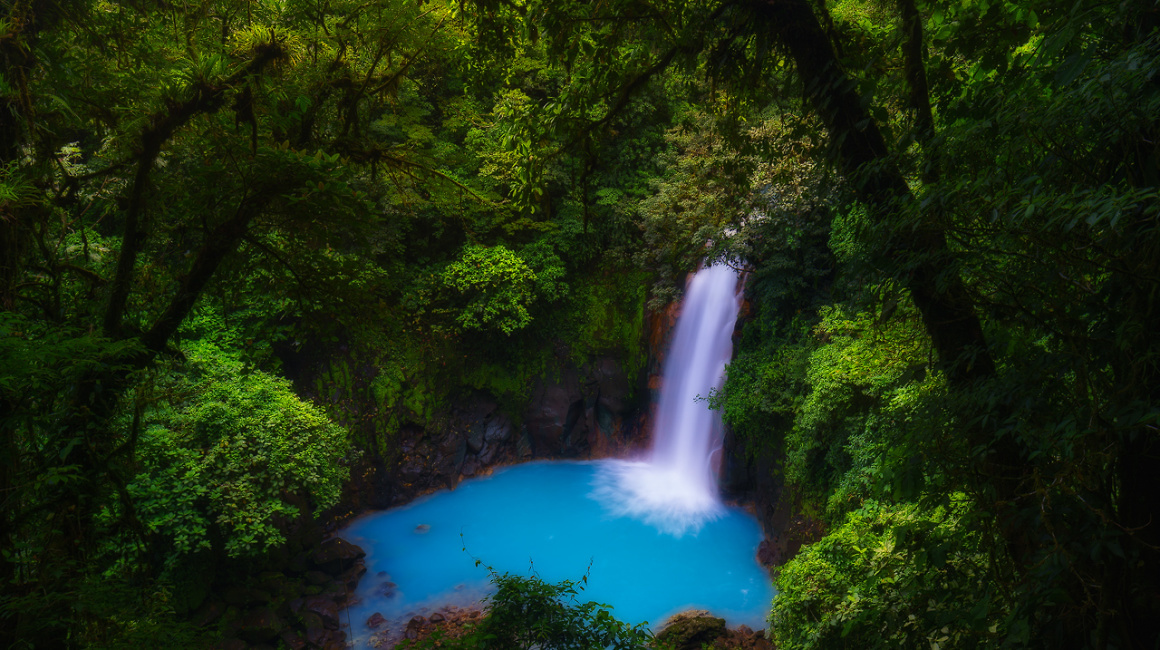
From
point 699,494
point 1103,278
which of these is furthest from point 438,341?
point 1103,278

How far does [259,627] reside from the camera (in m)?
7.32

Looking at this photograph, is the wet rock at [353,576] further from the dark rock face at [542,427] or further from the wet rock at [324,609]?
the dark rock face at [542,427]

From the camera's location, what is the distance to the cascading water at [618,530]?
877cm

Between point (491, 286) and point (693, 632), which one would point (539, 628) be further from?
point (491, 286)

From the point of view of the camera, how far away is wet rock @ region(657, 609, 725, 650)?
23.9ft

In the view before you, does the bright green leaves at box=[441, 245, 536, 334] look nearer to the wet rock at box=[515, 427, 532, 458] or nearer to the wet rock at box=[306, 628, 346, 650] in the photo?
the wet rock at box=[515, 427, 532, 458]

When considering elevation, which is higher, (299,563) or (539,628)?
(299,563)

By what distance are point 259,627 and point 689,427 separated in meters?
7.93

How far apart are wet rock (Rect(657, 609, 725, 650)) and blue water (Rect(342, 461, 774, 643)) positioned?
58 centimetres

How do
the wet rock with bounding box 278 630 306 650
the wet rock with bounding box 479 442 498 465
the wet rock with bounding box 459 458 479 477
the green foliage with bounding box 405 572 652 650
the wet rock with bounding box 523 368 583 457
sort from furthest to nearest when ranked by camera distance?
the wet rock with bounding box 523 368 583 457
the wet rock with bounding box 479 442 498 465
the wet rock with bounding box 459 458 479 477
the wet rock with bounding box 278 630 306 650
the green foliage with bounding box 405 572 652 650

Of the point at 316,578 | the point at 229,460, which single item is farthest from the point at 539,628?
the point at 316,578

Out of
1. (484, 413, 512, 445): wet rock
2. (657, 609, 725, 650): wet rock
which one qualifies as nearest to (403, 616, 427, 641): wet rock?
(657, 609, 725, 650): wet rock

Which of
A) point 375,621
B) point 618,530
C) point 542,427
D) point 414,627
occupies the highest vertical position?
point 542,427

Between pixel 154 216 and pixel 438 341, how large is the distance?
936 cm
